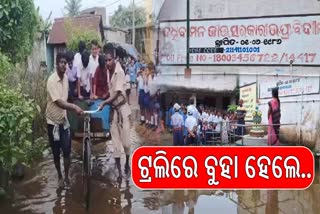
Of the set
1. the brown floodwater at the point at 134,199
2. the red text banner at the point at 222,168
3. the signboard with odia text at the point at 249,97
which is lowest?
the brown floodwater at the point at 134,199

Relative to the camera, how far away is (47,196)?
369 cm

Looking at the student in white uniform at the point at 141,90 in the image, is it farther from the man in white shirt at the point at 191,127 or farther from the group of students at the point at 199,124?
the man in white shirt at the point at 191,127

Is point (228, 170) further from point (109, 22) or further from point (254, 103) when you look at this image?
point (109, 22)

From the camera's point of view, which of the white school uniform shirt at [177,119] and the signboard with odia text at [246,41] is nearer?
the signboard with odia text at [246,41]

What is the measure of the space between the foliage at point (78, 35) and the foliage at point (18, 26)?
2.12 ft

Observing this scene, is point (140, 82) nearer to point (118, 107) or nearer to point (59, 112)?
point (118, 107)

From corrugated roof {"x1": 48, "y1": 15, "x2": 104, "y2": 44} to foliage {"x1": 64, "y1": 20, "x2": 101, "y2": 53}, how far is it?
0.02 m

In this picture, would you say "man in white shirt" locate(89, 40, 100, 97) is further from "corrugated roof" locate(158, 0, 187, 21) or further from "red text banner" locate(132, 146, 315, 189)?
"red text banner" locate(132, 146, 315, 189)

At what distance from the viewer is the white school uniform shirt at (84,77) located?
3.37 meters

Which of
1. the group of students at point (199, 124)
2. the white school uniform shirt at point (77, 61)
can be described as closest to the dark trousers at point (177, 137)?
the group of students at point (199, 124)

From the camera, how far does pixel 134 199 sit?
11.8 ft

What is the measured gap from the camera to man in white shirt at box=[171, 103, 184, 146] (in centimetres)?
333

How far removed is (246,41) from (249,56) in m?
0.09

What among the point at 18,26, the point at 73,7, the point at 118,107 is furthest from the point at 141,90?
the point at 18,26
